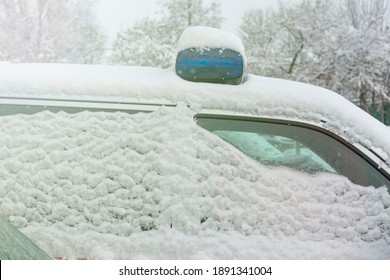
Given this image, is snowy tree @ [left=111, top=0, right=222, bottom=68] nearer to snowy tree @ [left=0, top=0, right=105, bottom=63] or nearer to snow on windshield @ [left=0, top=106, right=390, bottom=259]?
snowy tree @ [left=0, top=0, right=105, bottom=63]

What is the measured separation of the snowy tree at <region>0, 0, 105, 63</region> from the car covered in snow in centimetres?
2045

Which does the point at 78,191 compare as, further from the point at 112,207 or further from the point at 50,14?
the point at 50,14

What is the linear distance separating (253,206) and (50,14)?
23403mm

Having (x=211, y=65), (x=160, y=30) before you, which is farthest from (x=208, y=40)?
(x=160, y=30)

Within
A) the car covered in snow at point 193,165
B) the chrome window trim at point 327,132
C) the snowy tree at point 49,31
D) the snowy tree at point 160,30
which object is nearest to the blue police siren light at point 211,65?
the car covered in snow at point 193,165

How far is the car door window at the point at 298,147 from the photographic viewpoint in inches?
57.1

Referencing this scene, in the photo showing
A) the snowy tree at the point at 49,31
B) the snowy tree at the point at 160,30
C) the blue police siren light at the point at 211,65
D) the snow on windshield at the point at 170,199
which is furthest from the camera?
the snowy tree at the point at 49,31

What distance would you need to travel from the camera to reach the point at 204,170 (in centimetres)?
142

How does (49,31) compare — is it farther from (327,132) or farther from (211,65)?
(327,132)

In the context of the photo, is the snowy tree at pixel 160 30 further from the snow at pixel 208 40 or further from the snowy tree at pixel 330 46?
the snow at pixel 208 40

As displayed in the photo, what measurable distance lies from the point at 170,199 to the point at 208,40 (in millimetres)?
492

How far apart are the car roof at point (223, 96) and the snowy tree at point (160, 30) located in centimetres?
1771

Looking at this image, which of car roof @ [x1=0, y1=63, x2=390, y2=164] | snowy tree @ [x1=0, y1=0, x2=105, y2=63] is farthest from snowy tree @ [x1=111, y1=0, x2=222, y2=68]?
car roof @ [x1=0, y1=63, x2=390, y2=164]

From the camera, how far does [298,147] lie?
151cm
